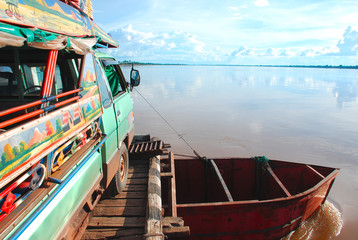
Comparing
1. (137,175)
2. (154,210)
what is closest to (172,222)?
(154,210)

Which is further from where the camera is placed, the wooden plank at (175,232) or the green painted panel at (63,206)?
the wooden plank at (175,232)

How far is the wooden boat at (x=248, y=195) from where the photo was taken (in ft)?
14.7

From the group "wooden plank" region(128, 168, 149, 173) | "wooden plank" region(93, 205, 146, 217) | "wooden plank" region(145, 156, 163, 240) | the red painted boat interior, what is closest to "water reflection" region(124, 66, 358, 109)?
the red painted boat interior

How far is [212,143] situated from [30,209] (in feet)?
35.2

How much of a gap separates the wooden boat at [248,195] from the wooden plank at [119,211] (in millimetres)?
923

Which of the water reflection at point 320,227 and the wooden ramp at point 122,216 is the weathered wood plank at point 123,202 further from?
the water reflection at point 320,227

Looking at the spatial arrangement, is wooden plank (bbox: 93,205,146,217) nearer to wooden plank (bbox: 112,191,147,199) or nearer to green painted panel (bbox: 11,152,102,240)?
wooden plank (bbox: 112,191,147,199)

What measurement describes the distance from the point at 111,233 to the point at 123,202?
2.35 ft

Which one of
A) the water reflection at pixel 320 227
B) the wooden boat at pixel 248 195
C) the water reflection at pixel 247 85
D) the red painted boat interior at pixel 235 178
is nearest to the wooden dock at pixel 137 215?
the wooden boat at pixel 248 195

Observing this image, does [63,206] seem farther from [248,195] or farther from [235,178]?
[248,195]

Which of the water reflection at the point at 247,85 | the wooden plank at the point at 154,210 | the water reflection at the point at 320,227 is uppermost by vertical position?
the wooden plank at the point at 154,210

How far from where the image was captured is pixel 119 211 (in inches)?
142

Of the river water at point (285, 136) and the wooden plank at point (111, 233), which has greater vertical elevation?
the wooden plank at point (111, 233)

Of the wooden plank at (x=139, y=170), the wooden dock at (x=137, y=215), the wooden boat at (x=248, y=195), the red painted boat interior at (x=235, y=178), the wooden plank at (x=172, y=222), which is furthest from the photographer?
the red painted boat interior at (x=235, y=178)
